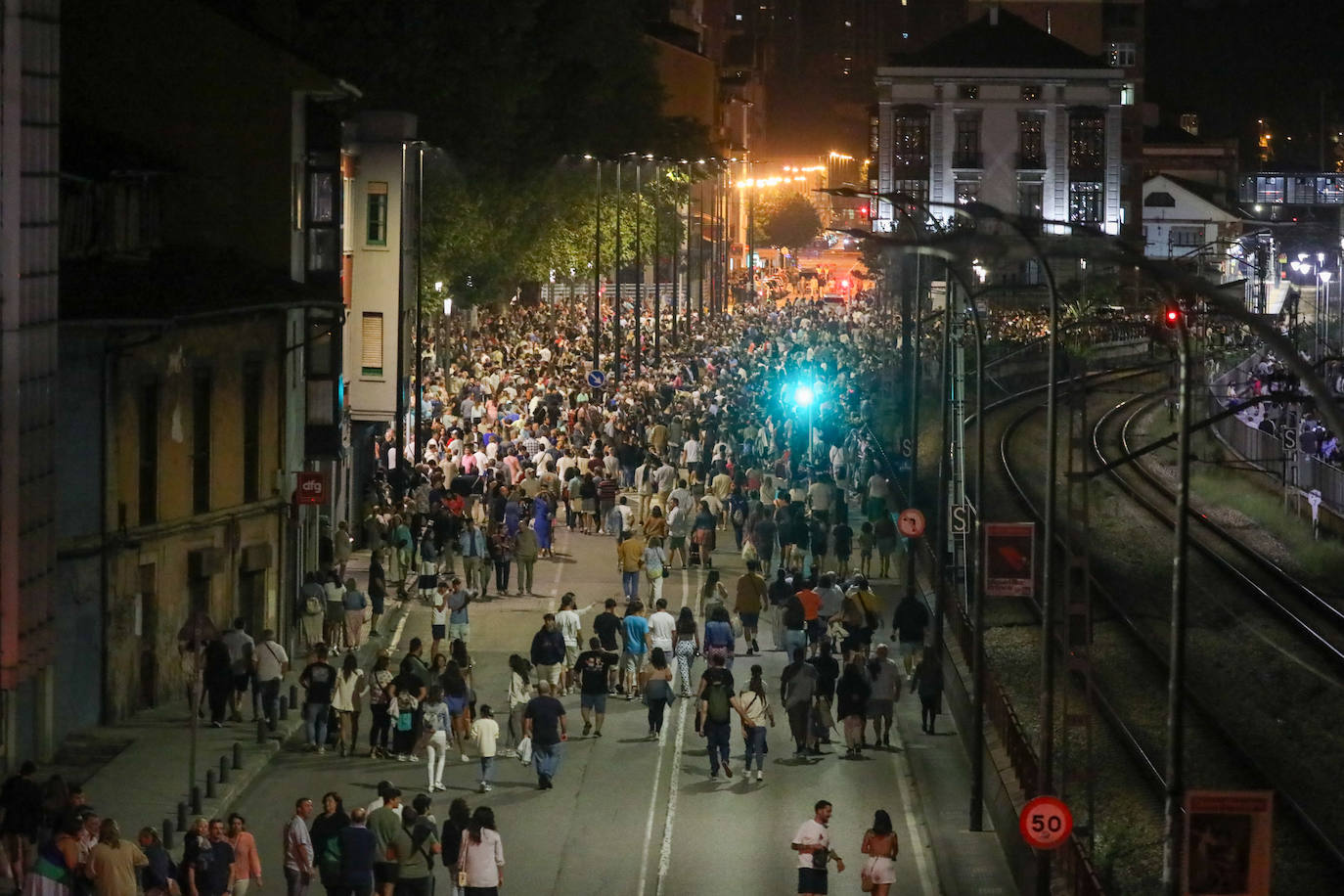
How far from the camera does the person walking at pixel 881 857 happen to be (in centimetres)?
1972

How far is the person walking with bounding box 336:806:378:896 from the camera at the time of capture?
61.9 ft

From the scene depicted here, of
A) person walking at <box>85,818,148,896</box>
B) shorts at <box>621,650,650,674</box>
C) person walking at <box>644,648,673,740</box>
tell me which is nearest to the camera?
person walking at <box>85,818,148,896</box>

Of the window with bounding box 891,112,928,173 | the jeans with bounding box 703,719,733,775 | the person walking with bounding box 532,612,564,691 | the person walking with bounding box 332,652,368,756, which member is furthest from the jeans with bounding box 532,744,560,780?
the window with bounding box 891,112,928,173

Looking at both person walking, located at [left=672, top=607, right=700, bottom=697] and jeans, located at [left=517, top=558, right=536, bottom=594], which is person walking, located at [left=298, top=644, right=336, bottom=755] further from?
jeans, located at [left=517, top=558, right=536, bottom=594]

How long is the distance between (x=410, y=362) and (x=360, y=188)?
15.9 feet

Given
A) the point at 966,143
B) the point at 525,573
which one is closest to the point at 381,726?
the point at 525,573

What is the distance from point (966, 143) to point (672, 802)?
351ft

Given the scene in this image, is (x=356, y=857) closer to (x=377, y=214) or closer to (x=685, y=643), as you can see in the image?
(x=685, y=643)

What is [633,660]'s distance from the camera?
29375mm

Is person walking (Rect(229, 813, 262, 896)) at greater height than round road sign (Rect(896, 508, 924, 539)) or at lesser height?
lesser

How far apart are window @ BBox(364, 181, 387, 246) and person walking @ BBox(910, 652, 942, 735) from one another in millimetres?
22021

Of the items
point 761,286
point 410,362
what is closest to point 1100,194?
point 761,286

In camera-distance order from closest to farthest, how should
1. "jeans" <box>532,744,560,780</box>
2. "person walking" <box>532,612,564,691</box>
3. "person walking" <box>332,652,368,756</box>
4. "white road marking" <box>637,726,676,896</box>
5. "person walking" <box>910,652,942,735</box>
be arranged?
"white road marking" <box>637,726,676,896</box> → "jeans" <box>532,744,560,780</box> → "person walking" <box>332,652,368,756</box> → "person walking" <box>910,652,942,735</box> → "person walking" <box>532,612,564,691</box>

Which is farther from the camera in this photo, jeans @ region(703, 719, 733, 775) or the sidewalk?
jeans @ region(703, 719, 733, 775)
